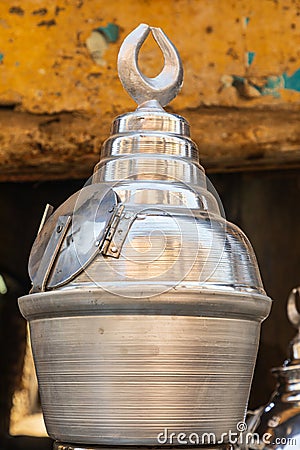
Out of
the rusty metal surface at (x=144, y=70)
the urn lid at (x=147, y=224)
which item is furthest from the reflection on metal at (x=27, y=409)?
the urn lid at (x=147, y=224)

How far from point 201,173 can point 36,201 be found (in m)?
0.83

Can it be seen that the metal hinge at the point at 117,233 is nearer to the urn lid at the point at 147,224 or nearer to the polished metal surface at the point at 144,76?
the urn lid at the point at 147,224

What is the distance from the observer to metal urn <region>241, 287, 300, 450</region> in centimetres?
103

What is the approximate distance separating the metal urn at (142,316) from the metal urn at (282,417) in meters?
0.28

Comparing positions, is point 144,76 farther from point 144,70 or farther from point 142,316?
point 144,70

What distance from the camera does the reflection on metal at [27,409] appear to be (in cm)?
151

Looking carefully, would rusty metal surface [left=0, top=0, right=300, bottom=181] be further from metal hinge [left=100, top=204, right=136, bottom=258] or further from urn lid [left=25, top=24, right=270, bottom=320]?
metal hinge [left=100, top=204, right=136, bottom=258]

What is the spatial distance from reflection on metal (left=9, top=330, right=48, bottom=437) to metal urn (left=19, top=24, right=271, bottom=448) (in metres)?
0.78

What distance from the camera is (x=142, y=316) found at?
2.27 feet

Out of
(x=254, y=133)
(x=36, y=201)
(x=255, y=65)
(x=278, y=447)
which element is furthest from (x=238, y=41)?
(x=278, y=447)

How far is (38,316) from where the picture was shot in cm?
76

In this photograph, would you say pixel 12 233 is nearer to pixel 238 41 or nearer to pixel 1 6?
pixel 1 6

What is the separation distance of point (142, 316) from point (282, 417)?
45 cm

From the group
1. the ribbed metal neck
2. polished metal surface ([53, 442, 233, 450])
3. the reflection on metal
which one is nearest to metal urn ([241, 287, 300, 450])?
polished metal surface ([53, 442, 233, 450])
